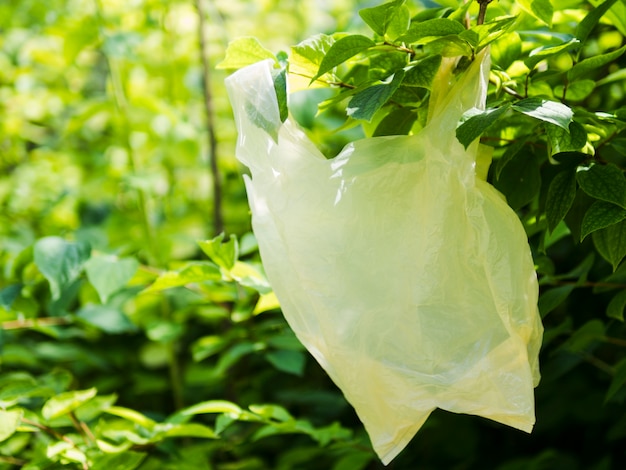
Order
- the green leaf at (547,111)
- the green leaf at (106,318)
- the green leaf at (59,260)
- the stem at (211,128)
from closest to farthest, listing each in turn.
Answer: the green leaf at (547,111) → the green leaf at (59,260) → the green leaf at (106,318) → the stem at (211,128)

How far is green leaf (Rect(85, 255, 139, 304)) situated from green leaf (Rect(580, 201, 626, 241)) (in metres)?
0.57

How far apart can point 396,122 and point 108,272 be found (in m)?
0.45

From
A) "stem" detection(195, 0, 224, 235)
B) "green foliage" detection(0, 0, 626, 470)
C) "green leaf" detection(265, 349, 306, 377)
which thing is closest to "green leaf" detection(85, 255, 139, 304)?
"green foliage" detection(0, 0, 626, 470)

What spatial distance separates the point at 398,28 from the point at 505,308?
263 millimetres

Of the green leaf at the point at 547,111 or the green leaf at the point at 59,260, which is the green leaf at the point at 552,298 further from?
the green leaf at the point at 59,260

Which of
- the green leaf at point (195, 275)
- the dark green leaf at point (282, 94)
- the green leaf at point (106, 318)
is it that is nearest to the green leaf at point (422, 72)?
the dark green leaf at point (282, 94)

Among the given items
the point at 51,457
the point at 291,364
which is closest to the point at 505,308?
the point at 291,364

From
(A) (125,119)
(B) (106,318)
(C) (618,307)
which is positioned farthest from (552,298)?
(A) (125,119)

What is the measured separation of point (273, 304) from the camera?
82cm

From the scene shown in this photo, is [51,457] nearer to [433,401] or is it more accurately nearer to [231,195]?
[433,401]

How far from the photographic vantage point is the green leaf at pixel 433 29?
533mm

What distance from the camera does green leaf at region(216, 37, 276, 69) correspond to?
0.62 meters

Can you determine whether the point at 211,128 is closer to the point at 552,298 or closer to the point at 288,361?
the point at 288,361

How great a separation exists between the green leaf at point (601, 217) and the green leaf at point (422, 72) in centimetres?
18
